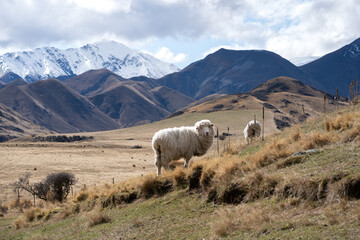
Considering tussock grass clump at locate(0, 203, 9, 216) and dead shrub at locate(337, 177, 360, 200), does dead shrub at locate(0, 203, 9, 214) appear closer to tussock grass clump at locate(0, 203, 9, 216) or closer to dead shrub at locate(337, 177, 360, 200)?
tussock grass clump at locate(0, 203, 9, 216)

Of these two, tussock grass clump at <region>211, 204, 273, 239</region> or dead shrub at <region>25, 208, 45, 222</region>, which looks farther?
dead shrub at <region>25, 208, 45, 222</region>

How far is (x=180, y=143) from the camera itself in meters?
14.7

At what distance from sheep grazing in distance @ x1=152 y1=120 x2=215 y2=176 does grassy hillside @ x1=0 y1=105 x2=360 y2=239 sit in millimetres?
1642

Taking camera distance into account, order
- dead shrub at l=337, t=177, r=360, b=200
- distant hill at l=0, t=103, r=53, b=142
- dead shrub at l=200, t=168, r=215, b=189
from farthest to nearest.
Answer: distant hill at l=0, t=103, r=53, b=142, dead shrub at l=200, t=168, r=215, b=189, dead shrub at l=337, t=177, r=360, b=200

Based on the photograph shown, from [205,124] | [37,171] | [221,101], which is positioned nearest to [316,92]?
[221,101]

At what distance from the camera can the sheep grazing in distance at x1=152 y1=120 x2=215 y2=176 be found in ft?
47.0

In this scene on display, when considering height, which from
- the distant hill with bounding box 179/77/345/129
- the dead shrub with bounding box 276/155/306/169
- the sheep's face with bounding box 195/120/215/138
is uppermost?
the distant hill with bounding box 179/77/345/129

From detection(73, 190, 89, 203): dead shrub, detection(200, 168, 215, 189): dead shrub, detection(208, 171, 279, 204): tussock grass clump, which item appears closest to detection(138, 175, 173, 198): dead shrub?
detection(200, 168, 215, 189): dead shrub

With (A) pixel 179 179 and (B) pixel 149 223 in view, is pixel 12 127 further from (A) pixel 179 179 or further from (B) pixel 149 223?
(B) pixel 149 223

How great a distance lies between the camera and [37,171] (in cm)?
4438

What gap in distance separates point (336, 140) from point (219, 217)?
16.7 ft

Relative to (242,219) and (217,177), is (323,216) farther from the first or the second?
(217,177)

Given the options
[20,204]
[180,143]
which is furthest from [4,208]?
[180,143]

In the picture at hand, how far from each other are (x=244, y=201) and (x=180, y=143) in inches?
247
